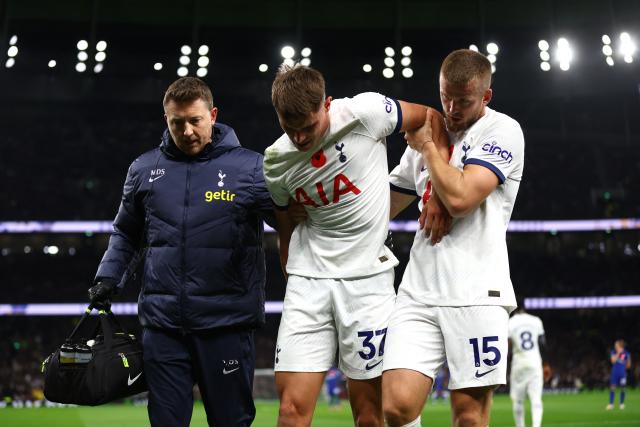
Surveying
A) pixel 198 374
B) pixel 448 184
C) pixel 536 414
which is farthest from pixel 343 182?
pixel 536 414

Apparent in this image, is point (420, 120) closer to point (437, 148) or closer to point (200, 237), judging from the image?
point (437, 148)

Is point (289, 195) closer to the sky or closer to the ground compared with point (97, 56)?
closer to the ground

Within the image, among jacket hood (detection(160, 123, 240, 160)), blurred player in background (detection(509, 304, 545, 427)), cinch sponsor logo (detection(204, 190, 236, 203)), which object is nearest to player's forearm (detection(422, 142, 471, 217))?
cinch sponsor logo (detection(204, 190, 236, 203))

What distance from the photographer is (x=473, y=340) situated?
12.9 ft

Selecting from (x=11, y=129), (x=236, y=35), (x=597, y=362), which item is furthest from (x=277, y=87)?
(x=597, y=362)

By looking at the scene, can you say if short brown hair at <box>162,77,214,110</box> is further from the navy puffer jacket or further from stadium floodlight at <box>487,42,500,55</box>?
stadium floodlight at <box>487,42,500,55</box>

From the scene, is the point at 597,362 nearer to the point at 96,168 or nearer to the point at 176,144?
the point at 96,168

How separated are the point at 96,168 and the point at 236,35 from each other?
775 cm

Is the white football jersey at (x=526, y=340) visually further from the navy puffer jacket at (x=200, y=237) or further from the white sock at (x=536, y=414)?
the navy puffer jacket at (x=200, y=237)

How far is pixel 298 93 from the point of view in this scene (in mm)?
3848

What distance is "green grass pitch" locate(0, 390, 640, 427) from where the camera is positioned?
1509cm

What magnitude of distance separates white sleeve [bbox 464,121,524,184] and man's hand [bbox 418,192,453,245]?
241mm

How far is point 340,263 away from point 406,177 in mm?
660

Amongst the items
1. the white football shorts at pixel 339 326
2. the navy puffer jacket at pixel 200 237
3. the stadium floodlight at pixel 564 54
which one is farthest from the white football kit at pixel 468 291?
the stadium floodlight at pixel 564 54
